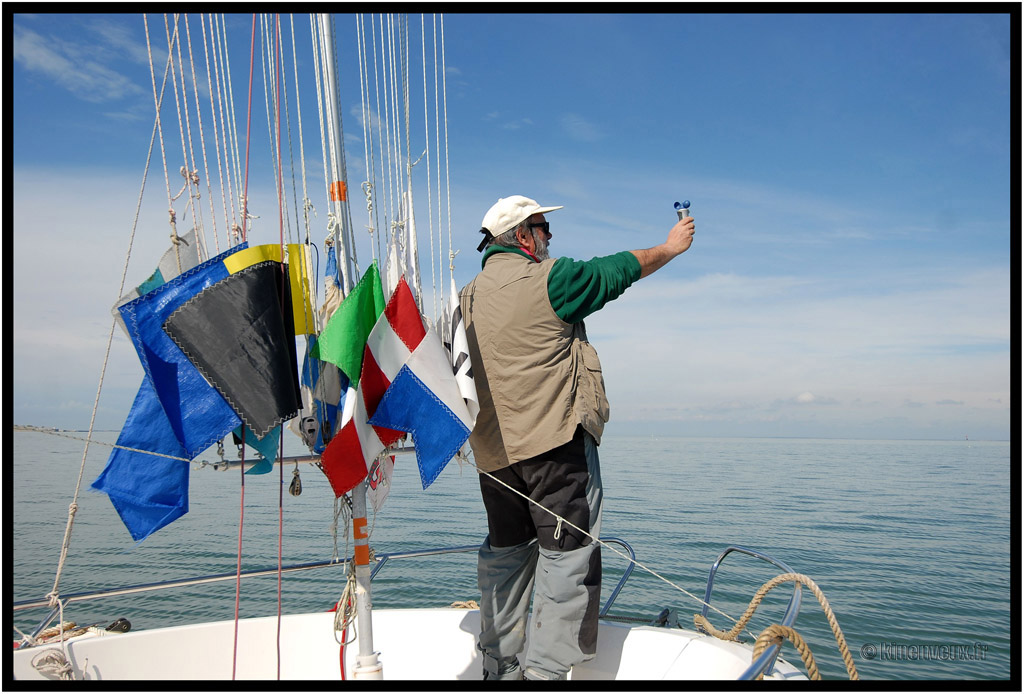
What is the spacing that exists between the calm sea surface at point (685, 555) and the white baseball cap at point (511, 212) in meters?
1.04

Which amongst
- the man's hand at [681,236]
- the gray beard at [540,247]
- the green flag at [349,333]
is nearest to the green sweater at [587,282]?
the man's hand at [681,236]

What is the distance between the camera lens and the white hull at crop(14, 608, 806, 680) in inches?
113

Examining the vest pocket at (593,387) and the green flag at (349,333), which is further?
the vest pocket at (593,387)

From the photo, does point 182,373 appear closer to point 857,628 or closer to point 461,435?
point 461,435

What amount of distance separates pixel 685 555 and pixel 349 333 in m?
8.20

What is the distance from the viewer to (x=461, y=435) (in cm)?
230

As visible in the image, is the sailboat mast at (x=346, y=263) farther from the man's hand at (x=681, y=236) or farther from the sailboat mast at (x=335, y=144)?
the man's hand at (x=681, y=236)

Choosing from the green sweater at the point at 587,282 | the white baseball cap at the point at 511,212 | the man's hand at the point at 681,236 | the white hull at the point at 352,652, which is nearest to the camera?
the green sweater at the point at 587,282

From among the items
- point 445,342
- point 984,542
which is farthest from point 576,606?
point 984,542

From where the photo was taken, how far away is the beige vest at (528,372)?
2438mm

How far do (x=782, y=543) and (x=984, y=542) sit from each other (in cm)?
342

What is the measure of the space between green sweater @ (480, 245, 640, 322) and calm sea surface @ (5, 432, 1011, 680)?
0.91 meters

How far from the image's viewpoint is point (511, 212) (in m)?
2.68

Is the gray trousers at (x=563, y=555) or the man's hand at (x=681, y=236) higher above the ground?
the man's hand at (x=681, y=236)
